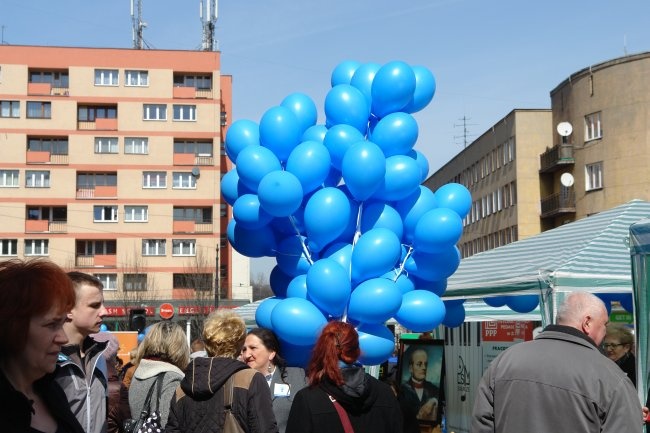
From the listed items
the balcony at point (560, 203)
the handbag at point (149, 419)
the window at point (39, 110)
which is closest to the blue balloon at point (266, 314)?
the handbag at point (149, 419)

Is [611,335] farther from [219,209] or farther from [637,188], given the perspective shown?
[219,209]

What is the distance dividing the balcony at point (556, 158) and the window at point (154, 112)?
78.1 feet

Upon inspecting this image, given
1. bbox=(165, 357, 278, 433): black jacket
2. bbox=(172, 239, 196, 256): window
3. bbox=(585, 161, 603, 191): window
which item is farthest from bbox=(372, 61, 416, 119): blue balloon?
bbox=(172, 239, 196, 256): window

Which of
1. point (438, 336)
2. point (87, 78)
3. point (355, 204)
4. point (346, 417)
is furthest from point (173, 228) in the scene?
point (346, 417)

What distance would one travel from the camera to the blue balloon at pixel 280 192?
831 centimetres

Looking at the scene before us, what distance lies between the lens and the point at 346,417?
4746 mm

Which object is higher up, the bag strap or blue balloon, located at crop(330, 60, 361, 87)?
blue balloon, located at crop(330, 60, 361, 87)

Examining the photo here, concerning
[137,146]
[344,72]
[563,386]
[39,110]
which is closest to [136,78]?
[137,146]

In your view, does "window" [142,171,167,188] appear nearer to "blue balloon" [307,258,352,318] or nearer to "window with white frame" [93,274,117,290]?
"window with white frame" [93,274,117,290]

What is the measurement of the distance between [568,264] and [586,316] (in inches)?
213

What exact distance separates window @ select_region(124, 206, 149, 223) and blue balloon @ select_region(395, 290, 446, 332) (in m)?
50.4

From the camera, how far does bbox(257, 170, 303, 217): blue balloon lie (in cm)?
831

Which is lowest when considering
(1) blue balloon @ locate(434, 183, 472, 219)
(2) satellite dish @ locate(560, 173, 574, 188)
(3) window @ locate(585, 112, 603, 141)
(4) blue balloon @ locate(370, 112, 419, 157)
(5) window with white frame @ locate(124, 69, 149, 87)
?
(1) blue balloon @ locate(434, 183, 472, 219)

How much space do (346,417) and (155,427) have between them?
174cm
